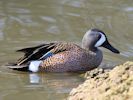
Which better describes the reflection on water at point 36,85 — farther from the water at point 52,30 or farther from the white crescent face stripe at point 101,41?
the white crescent face stripe at point 101,41

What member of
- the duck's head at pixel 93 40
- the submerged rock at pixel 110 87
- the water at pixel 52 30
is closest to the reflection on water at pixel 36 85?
the water at pixel 52 30

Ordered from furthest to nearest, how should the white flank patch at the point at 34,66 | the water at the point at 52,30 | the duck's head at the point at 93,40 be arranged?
the duck's head at the point at 93,40 < the white flank patch at the point at 34,66 < the water at the point at 52,30

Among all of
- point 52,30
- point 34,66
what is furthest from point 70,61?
point 52,30

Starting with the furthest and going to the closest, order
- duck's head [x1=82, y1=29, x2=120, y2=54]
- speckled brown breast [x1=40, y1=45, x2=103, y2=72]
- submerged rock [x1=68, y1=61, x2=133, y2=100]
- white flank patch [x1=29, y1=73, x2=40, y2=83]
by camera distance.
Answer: duck's head [x1=82, y1=29, x2=120, y2=54], speckled brown breast [x1=40, y1=45, x2=103, y2=72], white flank patch [x1=29, y1=73, x2=40, y2=83], submerged rock [x1=68, y1=61, x2=133, y2=100]

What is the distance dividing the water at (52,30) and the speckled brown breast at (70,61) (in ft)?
0.40

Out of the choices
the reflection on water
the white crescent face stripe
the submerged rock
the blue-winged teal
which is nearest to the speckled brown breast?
the blue-winged teal

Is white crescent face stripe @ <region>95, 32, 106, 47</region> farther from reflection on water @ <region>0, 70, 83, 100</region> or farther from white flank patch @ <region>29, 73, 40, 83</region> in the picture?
white flank patch @ <region>29, 73, 40, 83</region>

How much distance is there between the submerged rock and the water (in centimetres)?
123

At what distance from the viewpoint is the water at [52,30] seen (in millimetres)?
6887

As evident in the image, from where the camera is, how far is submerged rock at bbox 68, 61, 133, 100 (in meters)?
4.58

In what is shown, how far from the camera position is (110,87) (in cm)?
470

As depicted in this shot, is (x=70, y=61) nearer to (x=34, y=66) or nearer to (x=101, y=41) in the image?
(x=34, y=66)

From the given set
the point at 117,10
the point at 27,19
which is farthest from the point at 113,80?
the point at 117,10

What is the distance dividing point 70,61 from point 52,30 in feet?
5.00
